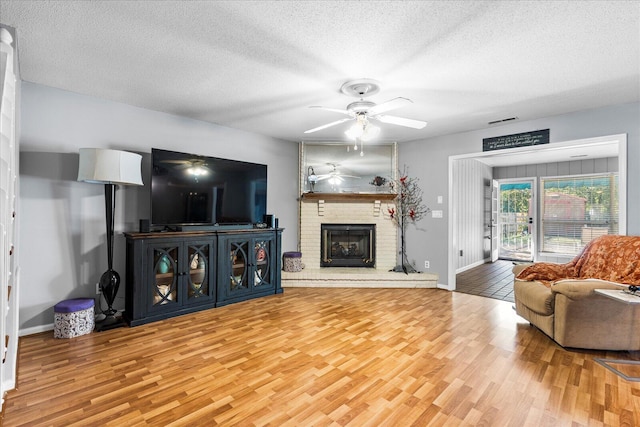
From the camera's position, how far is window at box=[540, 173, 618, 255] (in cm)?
608

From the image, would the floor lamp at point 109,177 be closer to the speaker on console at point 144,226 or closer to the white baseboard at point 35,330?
the speaker on console at point 144,226

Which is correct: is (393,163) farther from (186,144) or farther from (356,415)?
(356,415)

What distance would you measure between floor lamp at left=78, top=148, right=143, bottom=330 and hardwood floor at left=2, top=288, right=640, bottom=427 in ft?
1.17

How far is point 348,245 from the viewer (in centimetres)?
525

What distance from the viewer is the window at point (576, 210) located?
6.08 m

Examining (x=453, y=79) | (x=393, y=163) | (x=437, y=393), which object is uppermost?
(x=453, y=79)

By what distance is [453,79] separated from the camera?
2635 millimetres

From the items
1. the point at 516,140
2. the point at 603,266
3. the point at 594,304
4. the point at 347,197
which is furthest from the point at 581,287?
the point at 347,197

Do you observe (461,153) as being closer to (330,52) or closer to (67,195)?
(330,52)

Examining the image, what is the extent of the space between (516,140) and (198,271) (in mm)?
4232

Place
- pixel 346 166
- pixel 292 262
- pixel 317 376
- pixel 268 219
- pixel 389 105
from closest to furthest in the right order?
pixel 317 376 → pixel 389 105 → pixel 268 219 → pixel 292 262 → pixel 346 166

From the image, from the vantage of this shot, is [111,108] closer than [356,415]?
No

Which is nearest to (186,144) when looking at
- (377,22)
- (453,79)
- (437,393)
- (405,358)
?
(377,22)

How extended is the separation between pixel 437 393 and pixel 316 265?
3259 mm
